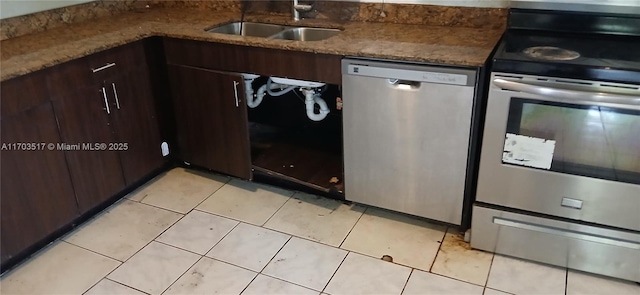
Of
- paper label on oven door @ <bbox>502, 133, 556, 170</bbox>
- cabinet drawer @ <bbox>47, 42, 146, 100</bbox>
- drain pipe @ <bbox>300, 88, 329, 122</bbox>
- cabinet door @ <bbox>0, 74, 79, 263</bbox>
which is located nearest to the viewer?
paper label on oven door @ <bbox>502, 133, 556, 170</bbox>

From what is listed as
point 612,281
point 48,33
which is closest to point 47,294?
point 48,33

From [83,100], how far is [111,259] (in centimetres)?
76

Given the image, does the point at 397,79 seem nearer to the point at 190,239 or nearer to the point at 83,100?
the point at 190,239

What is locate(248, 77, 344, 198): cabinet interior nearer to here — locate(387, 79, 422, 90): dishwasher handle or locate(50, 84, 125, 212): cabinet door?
locate(387, 79, 422, 90): dishwasher handle

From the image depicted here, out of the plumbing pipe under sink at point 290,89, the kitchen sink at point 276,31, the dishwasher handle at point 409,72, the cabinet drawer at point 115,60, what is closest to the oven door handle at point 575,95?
the dishwasher handle at point 409,72

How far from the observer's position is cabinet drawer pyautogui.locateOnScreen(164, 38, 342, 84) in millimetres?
2383

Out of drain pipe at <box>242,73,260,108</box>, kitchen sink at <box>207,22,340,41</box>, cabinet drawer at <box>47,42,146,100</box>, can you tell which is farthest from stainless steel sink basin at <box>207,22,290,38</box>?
cabinet drawer at <box>47,42,146,100</box>

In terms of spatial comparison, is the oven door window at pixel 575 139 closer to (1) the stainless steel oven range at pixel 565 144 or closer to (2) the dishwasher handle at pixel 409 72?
(1) the stainless steel oven range at pixel 565 144

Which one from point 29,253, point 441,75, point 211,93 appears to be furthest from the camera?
point 211,93

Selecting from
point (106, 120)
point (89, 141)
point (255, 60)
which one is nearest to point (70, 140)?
point (89, 141)

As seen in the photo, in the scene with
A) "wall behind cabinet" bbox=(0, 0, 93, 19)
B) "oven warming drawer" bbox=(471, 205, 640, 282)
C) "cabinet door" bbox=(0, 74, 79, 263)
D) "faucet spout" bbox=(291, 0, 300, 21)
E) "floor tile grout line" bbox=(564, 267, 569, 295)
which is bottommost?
"floor tile grout line" bbox=(564, 267, 569, 295)

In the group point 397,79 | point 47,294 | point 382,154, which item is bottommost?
point 47,294

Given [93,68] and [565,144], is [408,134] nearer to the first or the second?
[565,144]

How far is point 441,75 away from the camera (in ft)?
6.98
